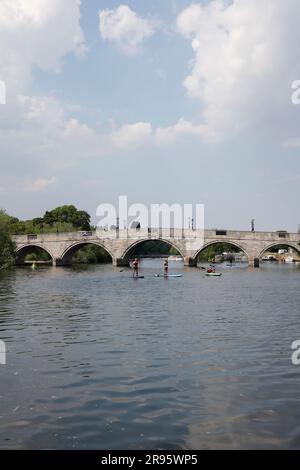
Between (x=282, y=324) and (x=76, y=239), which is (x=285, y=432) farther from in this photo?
(x=76, y=239)

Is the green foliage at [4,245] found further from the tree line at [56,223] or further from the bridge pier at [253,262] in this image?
the bridge pier at [253,262]

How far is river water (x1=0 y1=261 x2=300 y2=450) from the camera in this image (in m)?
7.74

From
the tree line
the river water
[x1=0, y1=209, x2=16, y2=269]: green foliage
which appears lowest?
the river water

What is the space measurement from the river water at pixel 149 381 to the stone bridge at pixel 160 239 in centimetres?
4633

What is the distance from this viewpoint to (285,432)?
25.7ft

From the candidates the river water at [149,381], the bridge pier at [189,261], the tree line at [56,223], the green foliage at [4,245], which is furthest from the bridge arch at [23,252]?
the river water at [149,381]

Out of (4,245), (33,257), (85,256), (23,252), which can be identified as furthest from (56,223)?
(4,245)

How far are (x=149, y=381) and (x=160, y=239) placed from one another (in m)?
60.4

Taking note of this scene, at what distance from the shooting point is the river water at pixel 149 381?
25.4 feet

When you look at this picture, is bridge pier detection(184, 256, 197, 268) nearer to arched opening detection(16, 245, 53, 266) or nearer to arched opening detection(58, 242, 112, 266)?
arched opening detection(58, 242, 112, 266)

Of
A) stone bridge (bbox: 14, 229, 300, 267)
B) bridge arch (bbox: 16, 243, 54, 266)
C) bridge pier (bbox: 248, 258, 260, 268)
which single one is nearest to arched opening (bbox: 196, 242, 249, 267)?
bridge pier (bbox: 248, 258, 260, 268)

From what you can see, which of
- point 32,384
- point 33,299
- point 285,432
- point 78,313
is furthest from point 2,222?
point 285,432

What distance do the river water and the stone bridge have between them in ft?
152
